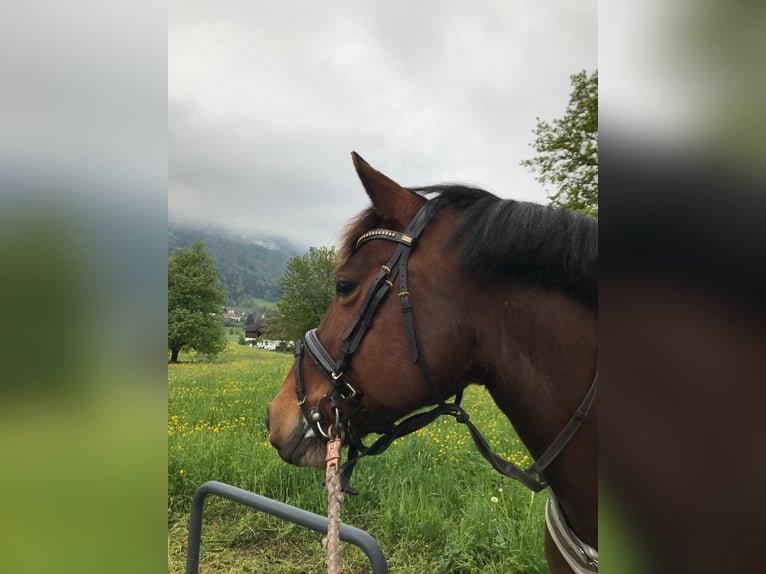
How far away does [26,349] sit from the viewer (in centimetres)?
57

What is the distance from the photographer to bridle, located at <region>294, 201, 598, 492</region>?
143cm

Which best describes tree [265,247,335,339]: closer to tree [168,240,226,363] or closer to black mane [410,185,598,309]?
tree [168,240,226,363]

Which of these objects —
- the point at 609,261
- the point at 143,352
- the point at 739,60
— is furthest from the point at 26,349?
the point at 739,60

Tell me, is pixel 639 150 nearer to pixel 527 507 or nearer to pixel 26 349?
pixel 26 349

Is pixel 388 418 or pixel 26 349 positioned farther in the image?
pixel 388 418

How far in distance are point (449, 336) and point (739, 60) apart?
111cm

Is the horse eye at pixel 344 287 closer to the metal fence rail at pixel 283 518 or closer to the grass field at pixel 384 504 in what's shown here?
the metal fence rail at pixel 283 518

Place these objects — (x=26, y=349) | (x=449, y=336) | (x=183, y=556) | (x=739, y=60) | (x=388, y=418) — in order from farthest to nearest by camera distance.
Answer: (x=183, y=556)
(x=388, y=418)
(x=449, y=336)
(x=26, y=349)
(x=739, y=60)

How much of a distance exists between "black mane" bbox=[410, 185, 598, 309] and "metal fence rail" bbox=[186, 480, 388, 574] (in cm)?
76

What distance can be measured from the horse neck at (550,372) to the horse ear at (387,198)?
37cm

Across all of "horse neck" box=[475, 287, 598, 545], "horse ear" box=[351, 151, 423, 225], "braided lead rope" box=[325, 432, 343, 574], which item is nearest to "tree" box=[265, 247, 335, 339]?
"horse ear" box=[351, 151, 423, 225]

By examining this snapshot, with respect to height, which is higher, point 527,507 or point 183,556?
point 527,507

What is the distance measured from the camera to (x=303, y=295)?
7.91m

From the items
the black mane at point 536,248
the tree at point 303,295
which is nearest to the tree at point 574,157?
the black mane at point 536,248
